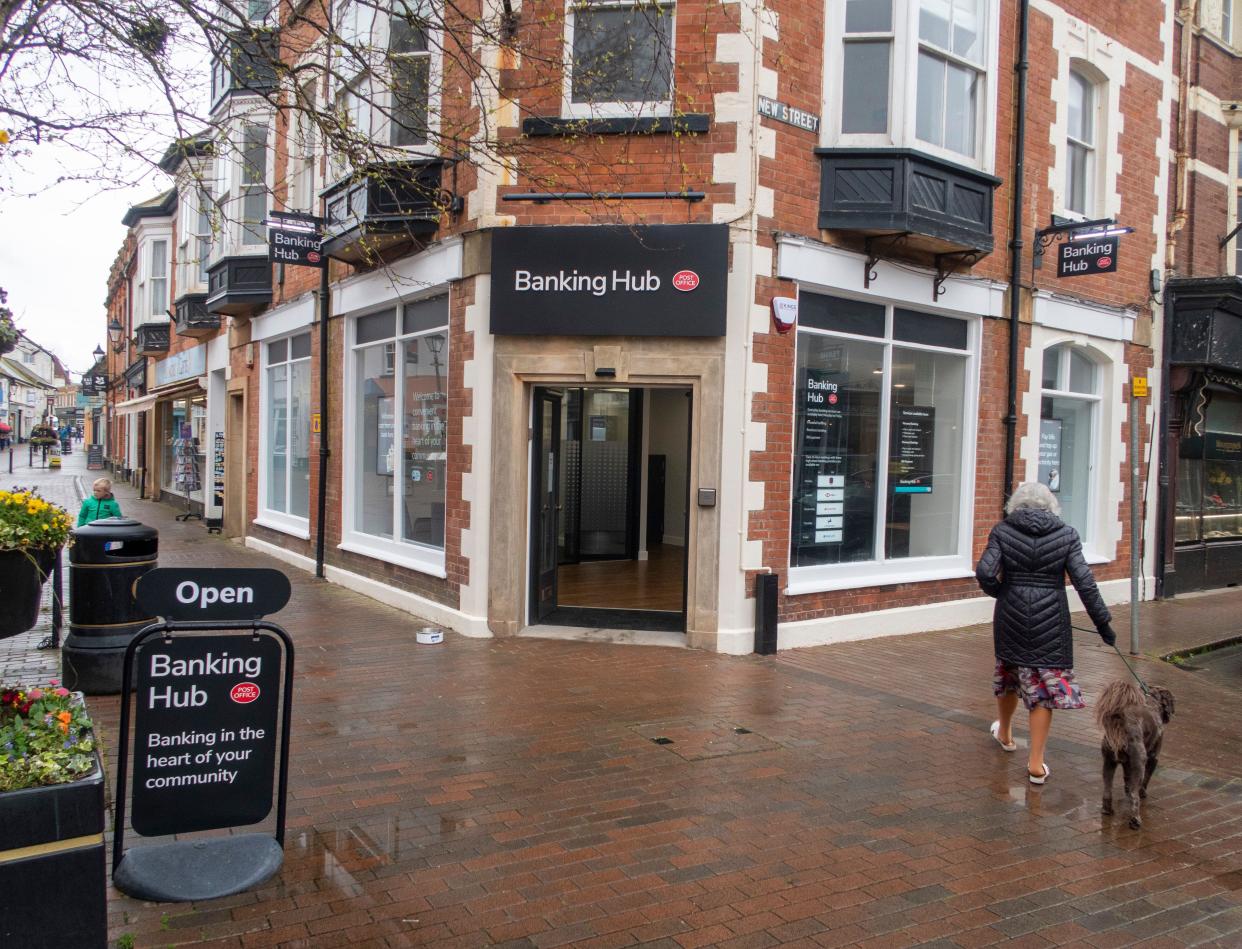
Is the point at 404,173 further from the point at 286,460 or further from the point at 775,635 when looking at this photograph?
the point at 286,460

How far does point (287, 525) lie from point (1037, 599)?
11591mm

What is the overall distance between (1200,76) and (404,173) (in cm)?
1141

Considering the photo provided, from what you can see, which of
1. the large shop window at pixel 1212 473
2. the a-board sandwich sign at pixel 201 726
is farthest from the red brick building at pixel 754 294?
the a-board sandwich sign at pixel 201 726

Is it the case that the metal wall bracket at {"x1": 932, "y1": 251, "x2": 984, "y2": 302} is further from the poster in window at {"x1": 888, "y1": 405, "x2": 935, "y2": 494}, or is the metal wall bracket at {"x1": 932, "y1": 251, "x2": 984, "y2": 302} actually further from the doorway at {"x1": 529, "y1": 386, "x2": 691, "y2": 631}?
the doorway at {"x1": 529, "y1": 386, "x2": 691, "y2": 631}

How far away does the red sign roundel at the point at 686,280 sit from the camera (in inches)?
337

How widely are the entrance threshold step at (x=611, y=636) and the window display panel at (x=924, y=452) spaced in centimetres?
269

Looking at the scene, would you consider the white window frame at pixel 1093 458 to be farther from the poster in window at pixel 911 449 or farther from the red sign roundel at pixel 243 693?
the red sign roundel at pixel 243 693

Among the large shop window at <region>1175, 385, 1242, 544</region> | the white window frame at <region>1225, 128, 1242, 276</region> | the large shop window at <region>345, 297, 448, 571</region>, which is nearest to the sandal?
the large shop window at <region>345, 297, 448, 571</region>

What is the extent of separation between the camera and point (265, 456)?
51.4ft

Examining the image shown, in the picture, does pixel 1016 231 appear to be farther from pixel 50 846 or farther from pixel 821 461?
pixel 50 846

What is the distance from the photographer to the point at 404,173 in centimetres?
929

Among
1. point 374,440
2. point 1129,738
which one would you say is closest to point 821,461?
point 1129,738

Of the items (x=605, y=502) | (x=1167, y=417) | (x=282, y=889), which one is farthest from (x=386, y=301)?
(x=1167, y=417)

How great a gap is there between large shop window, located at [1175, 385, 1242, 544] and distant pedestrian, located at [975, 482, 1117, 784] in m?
9.88
